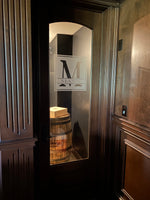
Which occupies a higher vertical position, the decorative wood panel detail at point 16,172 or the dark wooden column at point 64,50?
the dark wooden column at point 64,50

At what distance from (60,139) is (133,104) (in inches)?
32.3

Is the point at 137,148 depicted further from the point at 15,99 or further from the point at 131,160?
the point at 15,99

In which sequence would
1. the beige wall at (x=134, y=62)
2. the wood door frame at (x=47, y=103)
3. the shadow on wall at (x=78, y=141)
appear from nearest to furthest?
the beige wall at (x=134, y=62) < the wood door frame at (x=47, y=103) < the shadow on wall at (x=78, y=141)

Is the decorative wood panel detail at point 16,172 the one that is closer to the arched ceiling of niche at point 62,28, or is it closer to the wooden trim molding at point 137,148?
the wooden trim molding at point 137,148

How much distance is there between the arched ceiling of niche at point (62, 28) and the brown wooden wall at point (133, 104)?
463 mm

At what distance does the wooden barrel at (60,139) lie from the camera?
1.51m

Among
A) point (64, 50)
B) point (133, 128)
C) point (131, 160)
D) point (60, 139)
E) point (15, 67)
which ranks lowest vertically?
point (131, 160)

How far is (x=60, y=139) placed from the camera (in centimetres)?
155

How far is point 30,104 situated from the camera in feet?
3.46

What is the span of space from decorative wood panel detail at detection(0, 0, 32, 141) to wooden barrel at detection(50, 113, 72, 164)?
49 cm

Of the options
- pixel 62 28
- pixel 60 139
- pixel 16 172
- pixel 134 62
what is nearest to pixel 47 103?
pixel 60 139

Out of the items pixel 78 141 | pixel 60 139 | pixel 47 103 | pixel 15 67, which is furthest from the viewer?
pixel 78 141

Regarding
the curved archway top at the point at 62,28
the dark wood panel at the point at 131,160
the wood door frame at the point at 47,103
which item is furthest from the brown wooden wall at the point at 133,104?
the curved archway top at the point at 62,28

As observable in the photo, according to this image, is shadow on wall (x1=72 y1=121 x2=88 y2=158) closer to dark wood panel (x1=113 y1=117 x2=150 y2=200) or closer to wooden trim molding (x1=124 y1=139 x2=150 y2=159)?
dark wood panel (x1=113 y1=117 x2=150 y2=200)
